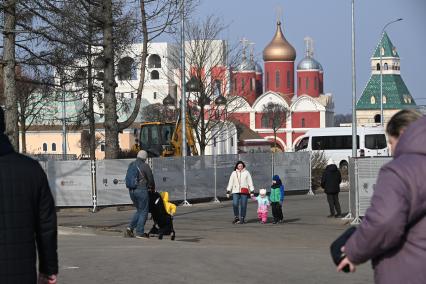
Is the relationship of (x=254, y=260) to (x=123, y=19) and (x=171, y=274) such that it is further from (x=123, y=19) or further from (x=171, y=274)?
(x=123, y=19)

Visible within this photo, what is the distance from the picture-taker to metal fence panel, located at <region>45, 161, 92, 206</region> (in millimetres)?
32344

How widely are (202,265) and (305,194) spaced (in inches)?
1179

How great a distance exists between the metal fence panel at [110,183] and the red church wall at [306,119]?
382 ft

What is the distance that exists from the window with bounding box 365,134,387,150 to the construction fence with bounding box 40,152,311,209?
18.1m

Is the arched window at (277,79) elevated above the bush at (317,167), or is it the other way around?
the arched window at (277,79)

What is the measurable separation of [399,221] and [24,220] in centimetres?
216

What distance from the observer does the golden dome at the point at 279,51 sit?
521 feet

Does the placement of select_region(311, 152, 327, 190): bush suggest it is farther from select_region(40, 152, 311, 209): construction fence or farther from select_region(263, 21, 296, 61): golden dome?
select_region(263, 21, 296, 61): golden dome

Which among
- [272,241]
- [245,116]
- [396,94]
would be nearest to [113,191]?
[272,241]

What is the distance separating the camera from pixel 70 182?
106ft

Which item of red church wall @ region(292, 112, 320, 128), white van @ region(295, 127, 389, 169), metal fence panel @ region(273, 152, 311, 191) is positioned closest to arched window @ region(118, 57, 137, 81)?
metal fence panel @ region(273, 152, 311, 191)

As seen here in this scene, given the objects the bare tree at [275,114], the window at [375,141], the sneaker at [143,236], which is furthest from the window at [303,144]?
the bare tree at [275,114]

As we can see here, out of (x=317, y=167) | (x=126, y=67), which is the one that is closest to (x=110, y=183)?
(x=126, y=67)

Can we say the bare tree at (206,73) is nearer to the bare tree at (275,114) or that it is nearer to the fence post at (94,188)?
the fence post at (94,188)
